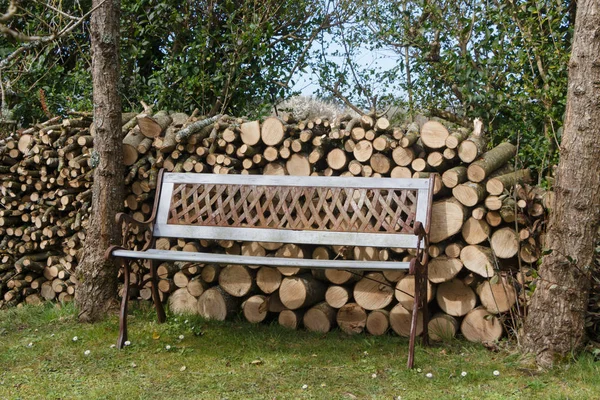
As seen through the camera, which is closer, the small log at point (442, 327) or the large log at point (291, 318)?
the small log at point (442, 327)

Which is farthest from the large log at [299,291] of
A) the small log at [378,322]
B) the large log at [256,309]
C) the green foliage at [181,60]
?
the green foliage at [181,60]

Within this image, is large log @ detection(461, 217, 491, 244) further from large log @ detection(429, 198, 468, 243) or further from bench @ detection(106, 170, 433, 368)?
bench @ detection(106, 170, 433, 368)

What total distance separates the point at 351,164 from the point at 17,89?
466cm

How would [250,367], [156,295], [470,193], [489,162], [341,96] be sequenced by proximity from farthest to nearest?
[341,96] < [156,295] < [489,162] < [470,193] < [250,367]

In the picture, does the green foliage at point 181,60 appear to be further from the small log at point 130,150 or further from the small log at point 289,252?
the small log at point 289,252

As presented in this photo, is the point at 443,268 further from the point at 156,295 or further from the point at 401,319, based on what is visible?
the point at 156,295

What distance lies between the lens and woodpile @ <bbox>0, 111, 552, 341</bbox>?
412cm

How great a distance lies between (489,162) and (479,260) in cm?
64

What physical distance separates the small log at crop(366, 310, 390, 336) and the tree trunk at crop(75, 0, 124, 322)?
1.89 metres

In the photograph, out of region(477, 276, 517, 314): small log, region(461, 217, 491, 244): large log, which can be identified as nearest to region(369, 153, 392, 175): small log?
region(461, 217, 491, 244): large log

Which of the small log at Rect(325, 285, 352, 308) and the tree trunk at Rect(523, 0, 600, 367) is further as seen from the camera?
the small log at Rect(325, 285, 352, 308)

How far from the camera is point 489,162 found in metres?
4.21

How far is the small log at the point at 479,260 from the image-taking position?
13.3ft

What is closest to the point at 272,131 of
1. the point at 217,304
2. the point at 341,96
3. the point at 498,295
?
the point at 217,304
